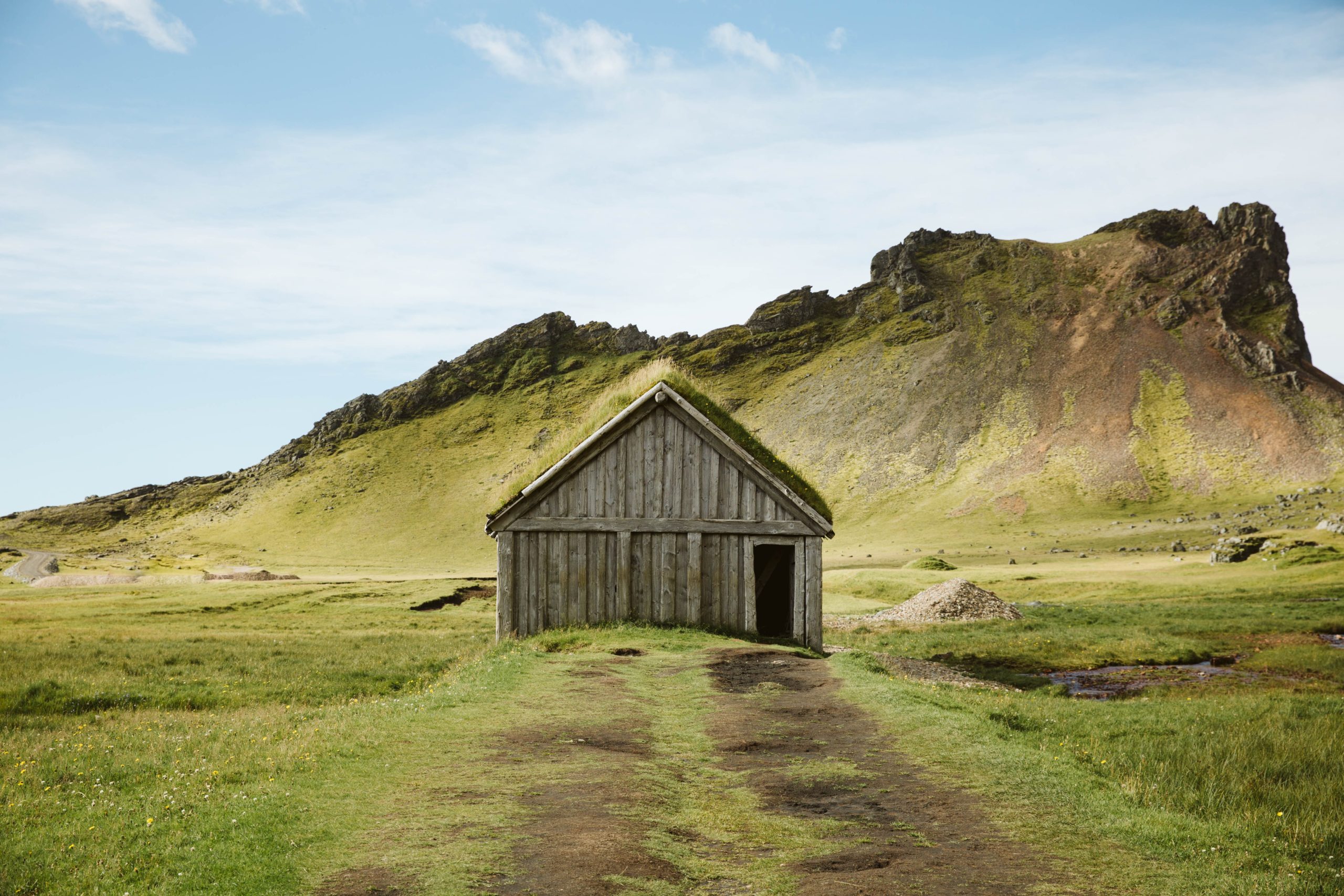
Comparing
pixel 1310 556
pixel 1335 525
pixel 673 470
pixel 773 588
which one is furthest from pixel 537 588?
pixel 1335 525

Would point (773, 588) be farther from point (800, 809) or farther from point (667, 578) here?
point (800, 809)

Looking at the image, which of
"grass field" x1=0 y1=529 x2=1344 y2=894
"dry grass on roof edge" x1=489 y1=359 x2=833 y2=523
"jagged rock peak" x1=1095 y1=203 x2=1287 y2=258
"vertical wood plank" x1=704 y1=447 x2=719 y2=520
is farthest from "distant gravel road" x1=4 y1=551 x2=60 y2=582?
"jagged rock peak" x1=1095 y1=203 x2=1287 y2=258

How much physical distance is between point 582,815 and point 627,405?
18.1 meters

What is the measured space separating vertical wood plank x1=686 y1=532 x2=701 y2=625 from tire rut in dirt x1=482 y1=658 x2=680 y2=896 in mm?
9911

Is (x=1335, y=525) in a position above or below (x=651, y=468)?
below

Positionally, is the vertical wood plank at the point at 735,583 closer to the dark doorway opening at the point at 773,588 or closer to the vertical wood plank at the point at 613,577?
the vertical wood plank at the point at 613,577

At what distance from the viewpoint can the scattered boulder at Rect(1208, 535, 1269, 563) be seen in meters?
62.2

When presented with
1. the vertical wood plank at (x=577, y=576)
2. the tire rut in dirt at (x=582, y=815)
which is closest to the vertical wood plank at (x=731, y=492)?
the vertical wood plank at (x=577, y=576)

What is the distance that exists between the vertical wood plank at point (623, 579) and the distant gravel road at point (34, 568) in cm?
6695

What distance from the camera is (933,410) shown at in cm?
14988

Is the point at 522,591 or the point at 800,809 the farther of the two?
the point at 522,591

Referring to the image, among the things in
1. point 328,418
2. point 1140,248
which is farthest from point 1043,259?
point 328,418

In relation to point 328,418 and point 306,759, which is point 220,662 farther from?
point 328,418

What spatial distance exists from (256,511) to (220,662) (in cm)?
14644
